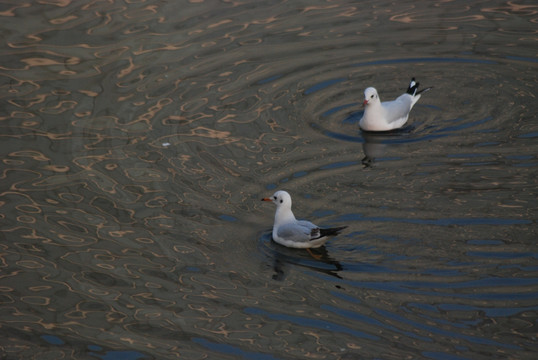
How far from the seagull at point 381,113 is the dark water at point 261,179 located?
176mm

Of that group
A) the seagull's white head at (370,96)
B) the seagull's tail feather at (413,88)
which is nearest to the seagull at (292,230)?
the seagull's white head at (370,96)

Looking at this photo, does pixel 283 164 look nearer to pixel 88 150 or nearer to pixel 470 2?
pixel 88 150

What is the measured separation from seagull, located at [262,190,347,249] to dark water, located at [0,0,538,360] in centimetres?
17

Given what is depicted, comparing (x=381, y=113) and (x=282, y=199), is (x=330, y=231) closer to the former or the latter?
(x=282, y=199)

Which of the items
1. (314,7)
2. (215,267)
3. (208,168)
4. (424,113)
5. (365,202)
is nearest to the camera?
(215,267)

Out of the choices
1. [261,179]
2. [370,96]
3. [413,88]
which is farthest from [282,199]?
[413,88]

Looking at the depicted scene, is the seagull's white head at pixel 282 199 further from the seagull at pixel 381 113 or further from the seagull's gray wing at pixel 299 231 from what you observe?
the seagull at pixel 381 113

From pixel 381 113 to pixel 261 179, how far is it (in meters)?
2.49

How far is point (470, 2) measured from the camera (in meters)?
17.1

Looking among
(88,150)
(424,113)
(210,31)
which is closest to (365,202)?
(424,113)

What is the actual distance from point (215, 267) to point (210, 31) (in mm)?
7886

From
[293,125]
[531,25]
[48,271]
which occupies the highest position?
[531,25]

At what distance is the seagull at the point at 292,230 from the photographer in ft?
30.6

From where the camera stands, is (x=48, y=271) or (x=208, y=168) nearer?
(x=48, y=271)
